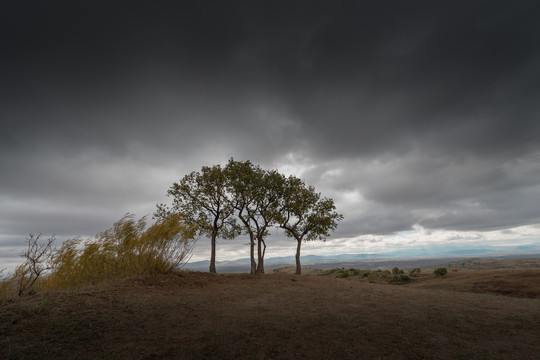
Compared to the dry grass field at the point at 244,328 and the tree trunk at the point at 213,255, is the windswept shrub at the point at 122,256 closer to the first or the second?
the dry grass field at the point at 244,328

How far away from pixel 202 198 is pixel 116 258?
13.1 metres

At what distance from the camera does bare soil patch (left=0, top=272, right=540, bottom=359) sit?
14.4 ft

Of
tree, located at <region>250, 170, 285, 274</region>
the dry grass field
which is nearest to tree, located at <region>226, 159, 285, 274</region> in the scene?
tree, located at <region>250, 170, 285, 274</region>

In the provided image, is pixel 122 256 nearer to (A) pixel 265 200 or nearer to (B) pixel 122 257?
(B) pixel 122 257

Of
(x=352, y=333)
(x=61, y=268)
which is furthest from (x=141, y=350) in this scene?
(x=61, y=268)

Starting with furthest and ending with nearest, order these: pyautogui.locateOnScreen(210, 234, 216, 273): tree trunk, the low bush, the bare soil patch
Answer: pyautogui.locateOnScreen(210, 234, 216, 273): tree trunk, the low bush, the bare soil patch

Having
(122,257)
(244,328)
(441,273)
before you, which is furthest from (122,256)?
(441,273)

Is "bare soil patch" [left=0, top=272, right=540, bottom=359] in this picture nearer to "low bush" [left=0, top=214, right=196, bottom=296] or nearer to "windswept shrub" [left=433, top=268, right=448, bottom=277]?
"low bush" [left=0, top=214, right=196, bottom=296]

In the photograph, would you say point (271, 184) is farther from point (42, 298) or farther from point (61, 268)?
point (42, 298)

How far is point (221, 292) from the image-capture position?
955cm

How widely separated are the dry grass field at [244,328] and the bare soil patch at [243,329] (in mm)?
19

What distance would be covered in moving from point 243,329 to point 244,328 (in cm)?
6

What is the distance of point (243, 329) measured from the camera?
5371 millimetres

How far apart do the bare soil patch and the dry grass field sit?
0.02 m
